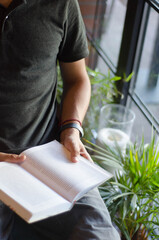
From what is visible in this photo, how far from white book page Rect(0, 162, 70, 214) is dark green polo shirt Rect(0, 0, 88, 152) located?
0.74 ft

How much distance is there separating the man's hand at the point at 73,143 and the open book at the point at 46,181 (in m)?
0.02

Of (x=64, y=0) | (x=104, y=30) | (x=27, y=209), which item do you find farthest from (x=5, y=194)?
(x=104, y=30)

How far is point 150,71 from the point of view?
7.88 ft

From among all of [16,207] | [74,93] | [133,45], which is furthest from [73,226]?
[133,45]

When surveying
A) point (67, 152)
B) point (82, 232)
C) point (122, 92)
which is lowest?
point (122, 92)

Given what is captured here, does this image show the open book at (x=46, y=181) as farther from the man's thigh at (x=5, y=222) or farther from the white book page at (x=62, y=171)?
the man's thigh at (x=5, y=222)

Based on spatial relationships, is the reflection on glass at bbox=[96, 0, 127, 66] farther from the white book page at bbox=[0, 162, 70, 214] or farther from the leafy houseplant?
the white book page at bbox=[0, 162, 70, 214]

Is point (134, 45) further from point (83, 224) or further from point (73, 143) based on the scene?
point (83, 224)

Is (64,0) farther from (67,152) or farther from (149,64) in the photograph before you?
(149,64)

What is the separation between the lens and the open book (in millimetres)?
972

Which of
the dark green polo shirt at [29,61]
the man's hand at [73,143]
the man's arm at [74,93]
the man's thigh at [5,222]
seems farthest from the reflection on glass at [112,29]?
the man's thigh at [5,222]

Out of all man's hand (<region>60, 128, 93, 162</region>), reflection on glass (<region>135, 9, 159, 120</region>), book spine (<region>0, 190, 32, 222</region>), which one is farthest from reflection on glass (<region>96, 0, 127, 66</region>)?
book spine (<region>0, 190, 32, 222</region>)

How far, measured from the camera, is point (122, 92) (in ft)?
7.84

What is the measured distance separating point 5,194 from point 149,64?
1812mm
